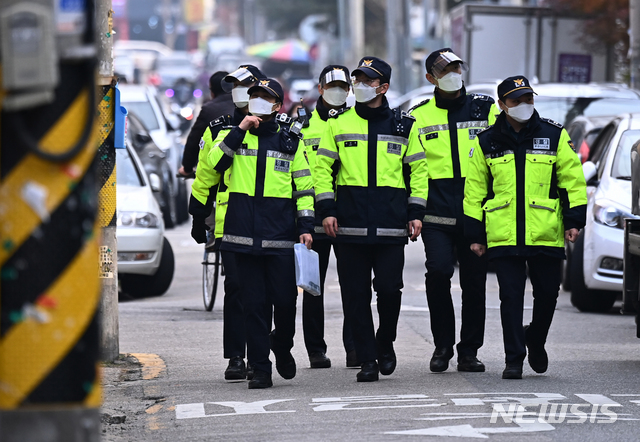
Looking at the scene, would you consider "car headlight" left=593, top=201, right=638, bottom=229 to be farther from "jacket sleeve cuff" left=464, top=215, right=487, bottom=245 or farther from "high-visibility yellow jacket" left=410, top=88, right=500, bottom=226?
"jacket sleeve cuff" left=464, top=215, right=487, bottom=245

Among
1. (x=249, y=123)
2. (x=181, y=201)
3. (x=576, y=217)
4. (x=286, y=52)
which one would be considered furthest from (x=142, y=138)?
(x=286, y=52)

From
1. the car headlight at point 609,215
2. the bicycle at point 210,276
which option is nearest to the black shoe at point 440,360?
the bicycle at point 210,276

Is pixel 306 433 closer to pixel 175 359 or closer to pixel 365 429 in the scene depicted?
pixel 365 429

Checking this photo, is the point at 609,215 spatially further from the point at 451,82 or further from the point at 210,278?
the point at 451,82

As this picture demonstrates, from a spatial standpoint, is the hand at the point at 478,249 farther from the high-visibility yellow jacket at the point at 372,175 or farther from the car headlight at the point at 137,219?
the car headlight at the point at 137,219

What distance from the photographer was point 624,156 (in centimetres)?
1260

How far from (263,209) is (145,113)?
12905 millimetres

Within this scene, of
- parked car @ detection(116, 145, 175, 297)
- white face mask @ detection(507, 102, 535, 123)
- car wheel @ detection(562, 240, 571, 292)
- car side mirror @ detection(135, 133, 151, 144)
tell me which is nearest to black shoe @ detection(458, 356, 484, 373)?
white face mask @ detection(507, 102, 535, 123)

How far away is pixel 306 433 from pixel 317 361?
246cm

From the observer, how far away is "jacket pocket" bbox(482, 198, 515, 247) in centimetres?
821

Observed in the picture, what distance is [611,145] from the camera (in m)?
12.8

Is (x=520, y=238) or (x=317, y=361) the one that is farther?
(x=317, y=361)

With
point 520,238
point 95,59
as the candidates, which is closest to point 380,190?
point 520,238

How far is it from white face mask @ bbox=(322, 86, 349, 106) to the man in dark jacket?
5.55 feet
